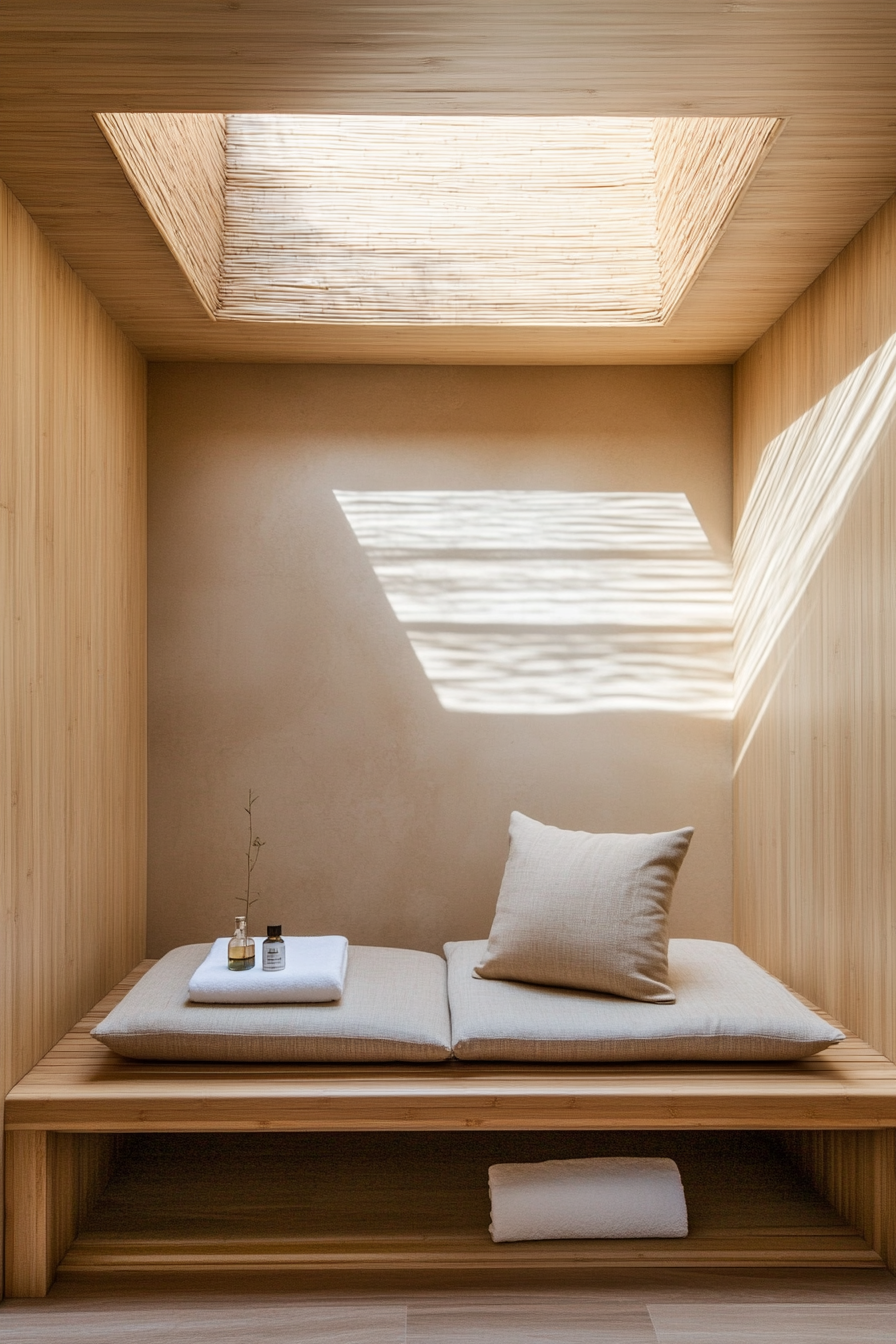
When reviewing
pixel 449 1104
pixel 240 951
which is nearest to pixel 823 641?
pixel 449 1104

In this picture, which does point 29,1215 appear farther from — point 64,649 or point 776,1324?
point 776,1324

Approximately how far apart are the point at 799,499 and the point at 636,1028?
1541 millimetres

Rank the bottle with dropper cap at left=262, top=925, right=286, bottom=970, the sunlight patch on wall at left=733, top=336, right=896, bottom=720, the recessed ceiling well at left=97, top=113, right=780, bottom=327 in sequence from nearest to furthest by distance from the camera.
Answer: the sunlight patch on wall at left=733, top=336, right=896, bottom=720 → the bottle with dropper cap at left=262, top=925, right=286, bottom=970 → the recessed ceiling well at left=97, top=113, right=780, bottom=327

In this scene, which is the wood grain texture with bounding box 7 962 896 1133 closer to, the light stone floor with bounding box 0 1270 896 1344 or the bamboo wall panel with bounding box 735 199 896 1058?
the bamboo wall panel with bounding box 735 199 896 1058

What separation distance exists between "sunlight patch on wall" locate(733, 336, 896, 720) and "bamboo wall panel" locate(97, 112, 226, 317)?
1.75 meters

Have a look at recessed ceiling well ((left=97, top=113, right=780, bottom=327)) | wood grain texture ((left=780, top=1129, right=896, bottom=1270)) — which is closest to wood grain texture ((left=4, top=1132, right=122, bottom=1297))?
wood grain texture ((left=780, top=1129, right=896, bottom=1270))

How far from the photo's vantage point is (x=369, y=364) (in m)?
3.33

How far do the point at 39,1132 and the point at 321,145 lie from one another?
2714 mm

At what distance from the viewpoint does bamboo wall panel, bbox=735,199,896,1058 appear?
230cm

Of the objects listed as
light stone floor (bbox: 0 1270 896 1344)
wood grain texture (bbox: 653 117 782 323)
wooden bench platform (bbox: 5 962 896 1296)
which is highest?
wood grain texture (bbox: 653 117 782 323)

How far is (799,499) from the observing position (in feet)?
9.14

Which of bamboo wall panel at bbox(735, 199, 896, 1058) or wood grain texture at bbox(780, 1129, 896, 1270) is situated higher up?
bamboo wall panel at bbox(735, 199, 896, 1058)

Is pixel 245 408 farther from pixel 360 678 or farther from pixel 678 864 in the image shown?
pixel 678 864

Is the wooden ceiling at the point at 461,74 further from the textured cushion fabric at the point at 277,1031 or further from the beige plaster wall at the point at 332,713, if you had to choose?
the textured cushion fabric at the point at 277,1031
